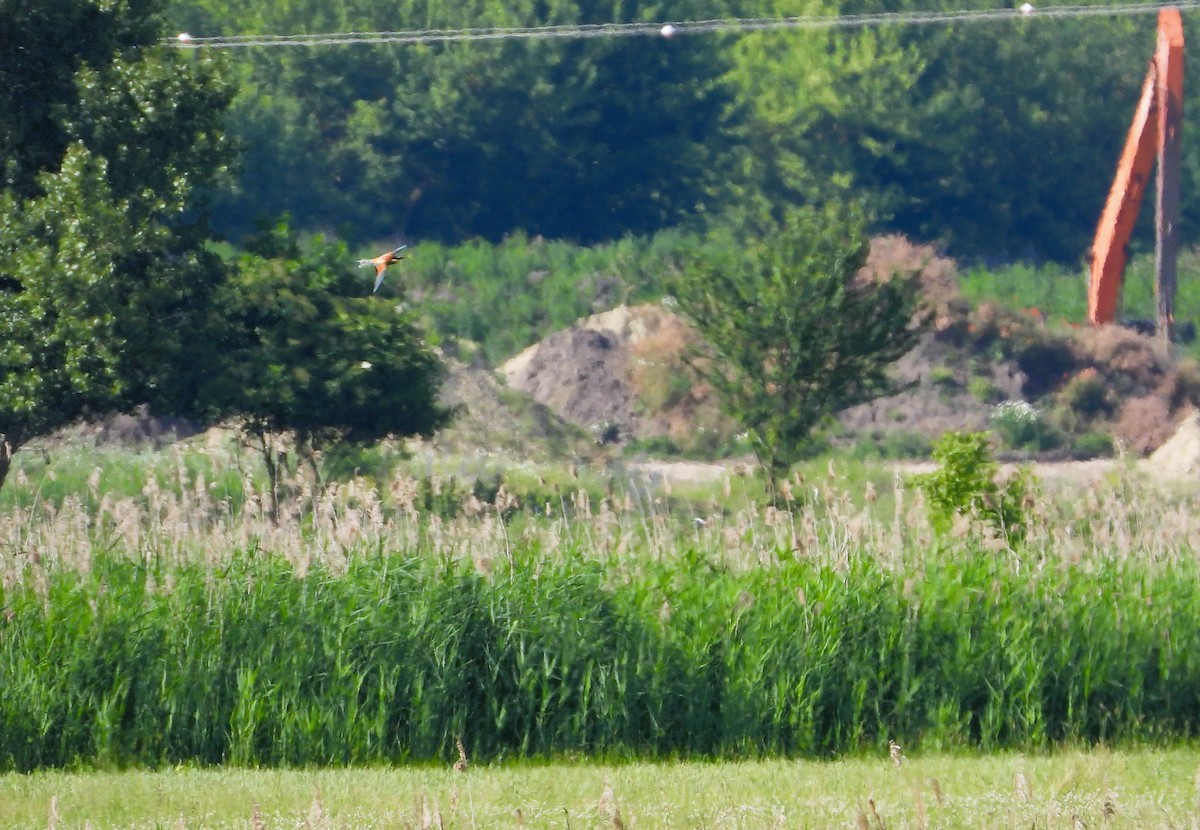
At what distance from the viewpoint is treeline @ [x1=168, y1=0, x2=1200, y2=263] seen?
50.5m

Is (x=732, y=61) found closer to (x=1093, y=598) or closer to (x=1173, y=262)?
(x=1173, y=262)

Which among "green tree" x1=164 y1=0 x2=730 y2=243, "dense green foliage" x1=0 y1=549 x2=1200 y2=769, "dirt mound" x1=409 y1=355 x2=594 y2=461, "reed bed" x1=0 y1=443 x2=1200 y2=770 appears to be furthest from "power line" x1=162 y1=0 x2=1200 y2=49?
"green tree" x1=164 y1=0 x2=730 y2=243

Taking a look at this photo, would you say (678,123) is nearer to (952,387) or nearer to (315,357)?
(952,387)

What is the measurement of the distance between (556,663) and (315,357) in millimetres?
10308

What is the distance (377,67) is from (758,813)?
46.6 metres

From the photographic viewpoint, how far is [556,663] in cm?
972

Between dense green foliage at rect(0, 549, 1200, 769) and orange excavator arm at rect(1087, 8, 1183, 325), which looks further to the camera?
orange excavator arm at rect(1087, 8, 1183, 325)

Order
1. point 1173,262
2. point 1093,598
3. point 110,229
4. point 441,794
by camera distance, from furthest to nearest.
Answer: point 1173,262 < point 110,229 < point 1093,598 < point 441,794

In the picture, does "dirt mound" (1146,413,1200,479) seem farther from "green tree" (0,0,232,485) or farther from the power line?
"green tree" (0,0,232,485)

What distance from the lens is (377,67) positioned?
5203 centimetres

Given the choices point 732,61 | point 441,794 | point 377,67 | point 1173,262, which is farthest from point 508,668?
point 732,61

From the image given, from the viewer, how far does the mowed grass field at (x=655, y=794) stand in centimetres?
750

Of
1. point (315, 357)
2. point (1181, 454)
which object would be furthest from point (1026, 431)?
point (315, 357)

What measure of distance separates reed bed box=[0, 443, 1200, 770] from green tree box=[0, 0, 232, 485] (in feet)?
21.0
